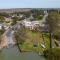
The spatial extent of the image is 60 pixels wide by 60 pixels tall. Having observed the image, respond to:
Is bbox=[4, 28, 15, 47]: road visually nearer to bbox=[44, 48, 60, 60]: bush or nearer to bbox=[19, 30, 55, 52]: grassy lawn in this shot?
bbox=[19, 30, 55, 52]: grassy lawn

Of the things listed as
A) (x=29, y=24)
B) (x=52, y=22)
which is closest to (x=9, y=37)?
(x=29, y=24)

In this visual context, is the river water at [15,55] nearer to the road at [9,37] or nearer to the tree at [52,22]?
the road at [9,37]

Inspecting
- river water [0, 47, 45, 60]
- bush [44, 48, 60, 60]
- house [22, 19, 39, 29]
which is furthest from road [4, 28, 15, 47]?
bush [44, 48, 60, 60]

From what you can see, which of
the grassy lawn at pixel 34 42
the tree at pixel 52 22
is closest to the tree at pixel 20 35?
the grassy lawn at pixel 34 42

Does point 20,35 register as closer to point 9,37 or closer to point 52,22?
point 9,37

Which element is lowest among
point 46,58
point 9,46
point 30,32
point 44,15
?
point 46,58

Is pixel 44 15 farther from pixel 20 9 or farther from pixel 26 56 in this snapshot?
pixel 26 56
